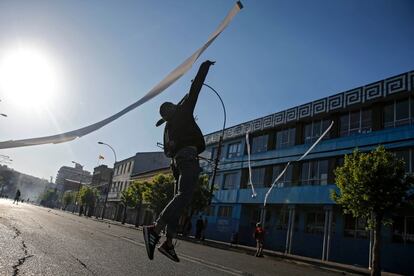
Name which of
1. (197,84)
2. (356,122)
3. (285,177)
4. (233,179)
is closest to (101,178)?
(233,179)

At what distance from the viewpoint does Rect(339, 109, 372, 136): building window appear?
85.6 ft

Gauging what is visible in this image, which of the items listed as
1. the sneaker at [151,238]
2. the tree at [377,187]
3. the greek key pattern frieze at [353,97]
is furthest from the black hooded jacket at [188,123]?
the greek key pattern frieze at [353,97]

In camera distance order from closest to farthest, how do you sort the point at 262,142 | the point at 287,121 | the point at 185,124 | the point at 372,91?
the point at 185,124 → the point at 372,91 → the point at 287,121 → the point at 262,142

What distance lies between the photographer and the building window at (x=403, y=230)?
2156cm

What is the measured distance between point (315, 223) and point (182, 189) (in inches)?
1020

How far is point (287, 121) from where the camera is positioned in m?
32.6

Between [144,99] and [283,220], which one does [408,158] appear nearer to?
[283,220]

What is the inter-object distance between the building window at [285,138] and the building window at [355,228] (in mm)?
8774

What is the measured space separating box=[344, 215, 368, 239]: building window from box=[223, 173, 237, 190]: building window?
1364cm

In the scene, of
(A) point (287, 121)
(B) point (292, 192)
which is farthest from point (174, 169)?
(A) point (287, 121)

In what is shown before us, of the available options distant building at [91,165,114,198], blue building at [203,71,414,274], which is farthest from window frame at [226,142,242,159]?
distant building at [91,165,114,198]

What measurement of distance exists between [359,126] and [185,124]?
2534 centimetres

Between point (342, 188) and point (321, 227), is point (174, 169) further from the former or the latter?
point (321, 227)

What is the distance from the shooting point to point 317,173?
28312mm
